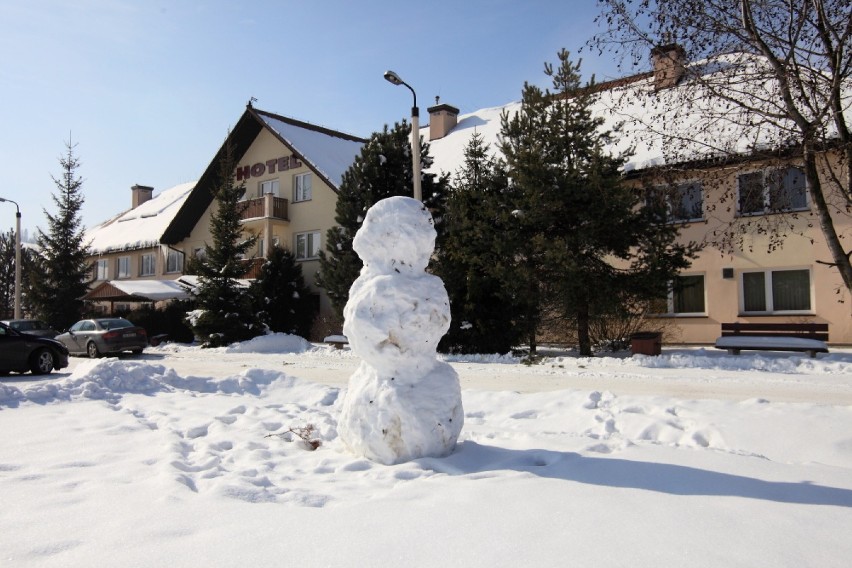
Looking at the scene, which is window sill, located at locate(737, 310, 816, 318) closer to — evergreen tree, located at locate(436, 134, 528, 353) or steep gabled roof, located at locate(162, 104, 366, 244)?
evergreen tree, located at locate(436, 134, 528, 353)

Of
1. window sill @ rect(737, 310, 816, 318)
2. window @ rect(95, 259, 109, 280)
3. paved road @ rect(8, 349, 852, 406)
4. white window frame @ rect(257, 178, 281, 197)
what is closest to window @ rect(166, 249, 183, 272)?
window @ rect(95, 259, 109, 280)

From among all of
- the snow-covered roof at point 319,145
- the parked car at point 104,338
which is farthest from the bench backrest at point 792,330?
the parked car at point 104,338

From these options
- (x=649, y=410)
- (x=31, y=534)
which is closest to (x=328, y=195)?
(x=649, y=410)

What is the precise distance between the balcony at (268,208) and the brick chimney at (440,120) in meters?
8.69

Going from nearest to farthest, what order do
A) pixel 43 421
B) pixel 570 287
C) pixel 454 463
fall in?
pixel 454 463
pixel 43 421
pixel 570 287

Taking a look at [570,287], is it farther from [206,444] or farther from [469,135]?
[469,135]

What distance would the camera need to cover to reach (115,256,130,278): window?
3803 cm

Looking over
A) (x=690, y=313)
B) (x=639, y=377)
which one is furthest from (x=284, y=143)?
(x=639, y=377)

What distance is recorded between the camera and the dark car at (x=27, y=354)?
13727mm

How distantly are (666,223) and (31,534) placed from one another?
14.6 meters

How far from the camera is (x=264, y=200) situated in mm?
29094

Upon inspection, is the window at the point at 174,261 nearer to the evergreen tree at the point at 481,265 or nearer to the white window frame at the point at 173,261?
the white window frame at the point at 173,261

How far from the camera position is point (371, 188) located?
20.9m

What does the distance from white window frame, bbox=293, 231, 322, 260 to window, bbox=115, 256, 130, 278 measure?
15.5 meters
